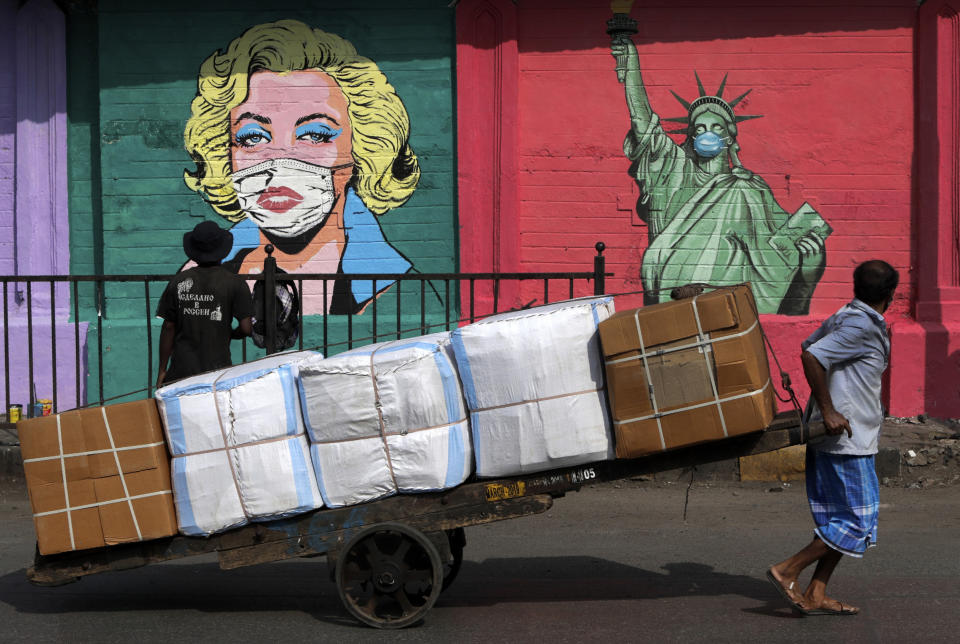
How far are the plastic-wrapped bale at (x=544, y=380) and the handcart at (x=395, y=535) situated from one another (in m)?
0.15

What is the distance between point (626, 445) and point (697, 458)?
1.13ft

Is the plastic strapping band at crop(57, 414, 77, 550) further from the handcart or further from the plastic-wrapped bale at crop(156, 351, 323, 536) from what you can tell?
the plastic-wrapped bale at crop(156, 351, 323, 536)

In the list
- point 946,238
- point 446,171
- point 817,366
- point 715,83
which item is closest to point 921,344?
point 946,238

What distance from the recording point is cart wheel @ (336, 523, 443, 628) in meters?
4.57

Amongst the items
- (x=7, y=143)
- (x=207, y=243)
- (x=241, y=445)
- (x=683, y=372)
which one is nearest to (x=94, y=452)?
(x=241, y=445)

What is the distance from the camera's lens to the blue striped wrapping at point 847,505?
Answer: 181 inches

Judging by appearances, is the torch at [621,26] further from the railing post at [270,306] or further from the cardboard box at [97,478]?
the cardboard box at [97,478]

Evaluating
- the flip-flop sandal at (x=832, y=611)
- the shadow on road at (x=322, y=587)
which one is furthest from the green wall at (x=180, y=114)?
the flip-flop sandal at (x=832, y=611)

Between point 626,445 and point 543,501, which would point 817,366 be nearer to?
point 626,445

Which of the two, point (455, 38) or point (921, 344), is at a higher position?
point (455, 38)

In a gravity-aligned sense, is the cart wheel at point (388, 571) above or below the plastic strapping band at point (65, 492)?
below

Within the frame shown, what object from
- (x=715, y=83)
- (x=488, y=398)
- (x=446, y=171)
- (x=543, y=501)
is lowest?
(x=543, y=501)

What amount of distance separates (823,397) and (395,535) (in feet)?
6.47

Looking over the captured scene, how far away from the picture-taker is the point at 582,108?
32.1 feet
